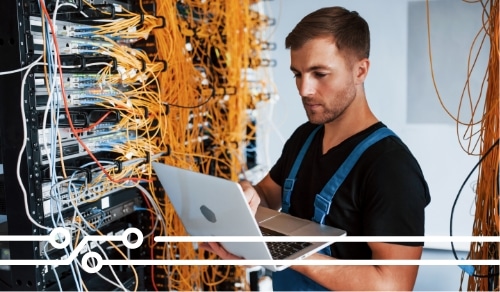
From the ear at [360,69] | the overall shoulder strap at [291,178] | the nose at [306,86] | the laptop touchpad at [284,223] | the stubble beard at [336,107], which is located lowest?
the laptop touchpad at [284,223]

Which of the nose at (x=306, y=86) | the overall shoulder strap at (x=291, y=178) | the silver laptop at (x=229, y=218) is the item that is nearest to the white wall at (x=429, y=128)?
the overall shoulder strap at (x=291, y=178)

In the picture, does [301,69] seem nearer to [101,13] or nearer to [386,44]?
[101,13]

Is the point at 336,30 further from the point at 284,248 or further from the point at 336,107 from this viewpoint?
the point at 284,248

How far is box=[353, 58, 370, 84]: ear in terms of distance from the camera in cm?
116

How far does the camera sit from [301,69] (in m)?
1.15

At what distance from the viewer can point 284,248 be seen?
3.51 ft

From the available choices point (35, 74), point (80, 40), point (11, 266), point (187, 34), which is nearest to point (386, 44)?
point (187, 34)

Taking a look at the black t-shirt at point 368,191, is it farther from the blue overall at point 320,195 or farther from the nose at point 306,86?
the nose at point 306,86

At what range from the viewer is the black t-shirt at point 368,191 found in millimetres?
998

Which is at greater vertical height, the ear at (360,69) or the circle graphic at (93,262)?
the ear at (360,69)

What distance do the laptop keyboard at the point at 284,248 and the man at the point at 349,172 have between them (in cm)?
5

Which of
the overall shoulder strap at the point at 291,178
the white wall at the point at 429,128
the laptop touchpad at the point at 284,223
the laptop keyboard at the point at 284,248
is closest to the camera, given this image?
the laptop keyboard at the point at 284,248

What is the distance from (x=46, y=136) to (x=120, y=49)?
14.1 inches

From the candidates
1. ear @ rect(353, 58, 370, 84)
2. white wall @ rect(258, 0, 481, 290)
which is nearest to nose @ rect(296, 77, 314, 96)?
ear @ rect(353, 58, 370, 84)
